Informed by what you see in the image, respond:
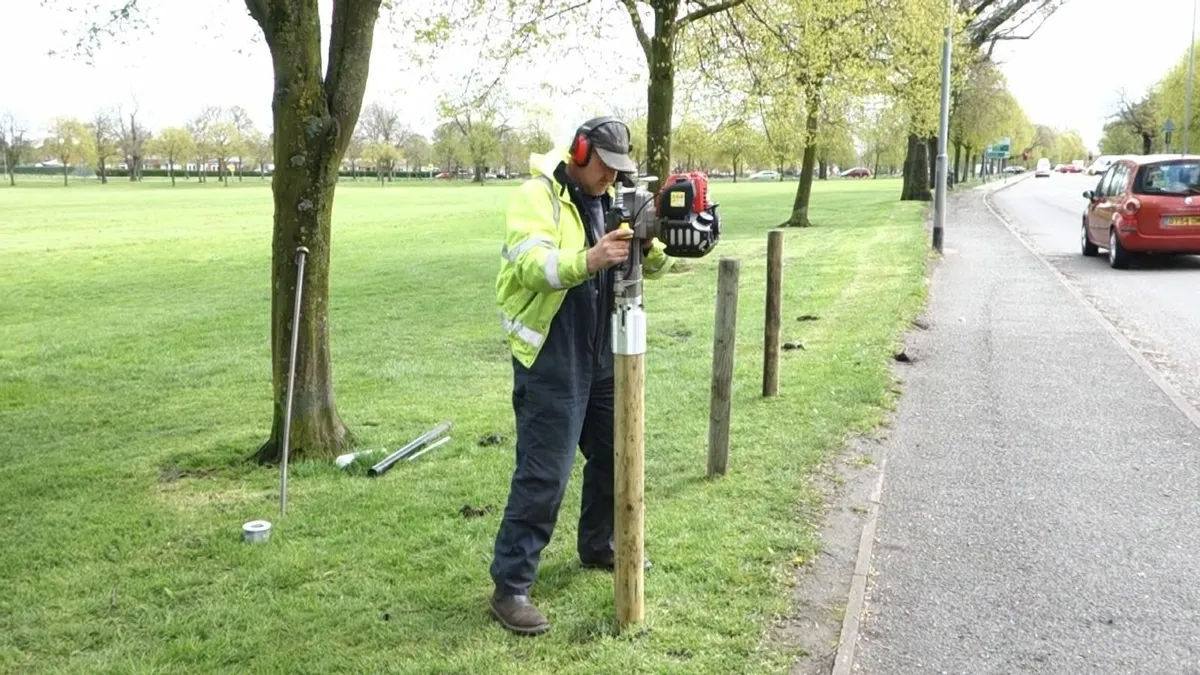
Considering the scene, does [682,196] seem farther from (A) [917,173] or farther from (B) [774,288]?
(A) [917,173]

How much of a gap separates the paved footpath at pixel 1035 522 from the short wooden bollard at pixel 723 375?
2.98ft

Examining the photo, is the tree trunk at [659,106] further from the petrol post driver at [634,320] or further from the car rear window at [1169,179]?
the petrol post driver at [634,320]

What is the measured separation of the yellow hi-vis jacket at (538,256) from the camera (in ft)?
10.7

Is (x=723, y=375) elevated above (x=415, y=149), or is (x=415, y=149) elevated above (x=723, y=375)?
(x=415, y=149)

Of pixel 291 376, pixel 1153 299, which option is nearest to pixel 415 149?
Result: pixel 1153 299

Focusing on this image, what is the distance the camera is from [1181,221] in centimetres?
1465

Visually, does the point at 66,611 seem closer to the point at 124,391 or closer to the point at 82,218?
the point at 124,391

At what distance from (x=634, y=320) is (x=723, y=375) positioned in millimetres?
2087

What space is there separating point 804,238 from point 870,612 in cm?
1970

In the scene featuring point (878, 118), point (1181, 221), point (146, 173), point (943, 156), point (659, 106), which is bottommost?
point (1181, 221)

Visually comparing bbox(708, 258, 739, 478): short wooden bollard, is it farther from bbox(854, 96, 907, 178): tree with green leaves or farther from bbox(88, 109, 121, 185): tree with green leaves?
bbox(88, 109, 121, 185): tree with green leaves

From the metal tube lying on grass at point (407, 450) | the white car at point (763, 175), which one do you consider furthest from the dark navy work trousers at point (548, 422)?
the white car at point (763, 175)

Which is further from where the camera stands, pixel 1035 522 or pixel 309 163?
pixel 309 163

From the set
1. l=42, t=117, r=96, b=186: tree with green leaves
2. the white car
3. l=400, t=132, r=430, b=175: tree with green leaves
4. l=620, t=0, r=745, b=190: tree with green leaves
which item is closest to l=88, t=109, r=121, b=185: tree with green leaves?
l=42, t=117, r=96, b=186: tree with green leaves
